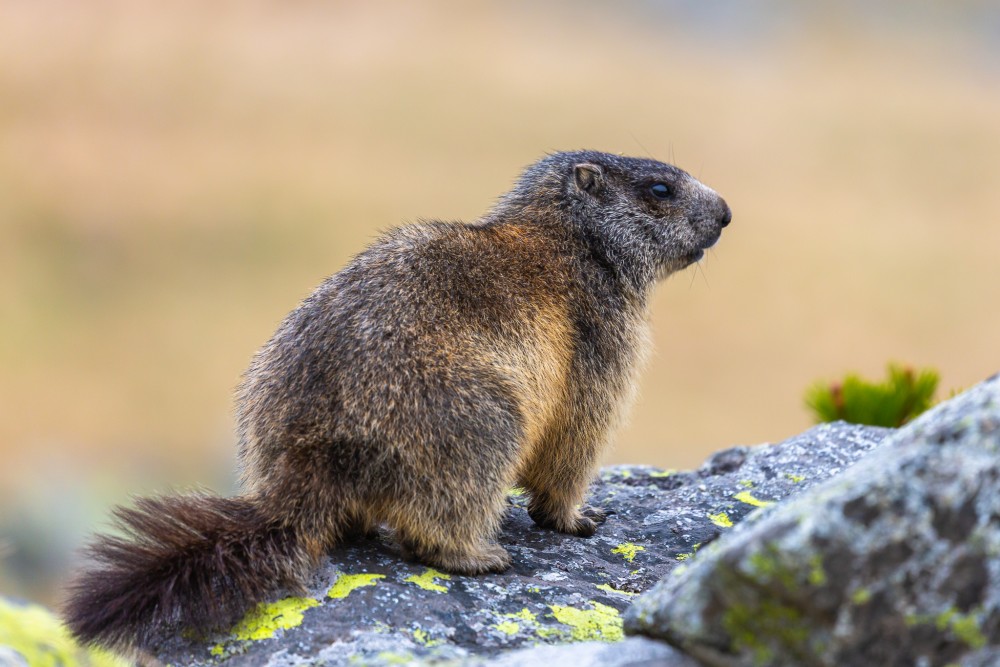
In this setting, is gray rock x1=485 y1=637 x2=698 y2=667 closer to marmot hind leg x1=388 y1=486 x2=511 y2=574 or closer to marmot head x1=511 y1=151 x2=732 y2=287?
marmot hind leg x1=388 y1=486 x2=511 y2=574

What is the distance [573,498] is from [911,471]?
11.7 feet

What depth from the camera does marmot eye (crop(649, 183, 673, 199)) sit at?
790 centimetres

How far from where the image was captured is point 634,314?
747cm

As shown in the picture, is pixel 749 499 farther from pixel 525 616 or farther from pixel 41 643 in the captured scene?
pixel 41 643

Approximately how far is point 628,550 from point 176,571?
298 centimetres

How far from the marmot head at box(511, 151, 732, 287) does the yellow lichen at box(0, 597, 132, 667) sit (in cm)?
424

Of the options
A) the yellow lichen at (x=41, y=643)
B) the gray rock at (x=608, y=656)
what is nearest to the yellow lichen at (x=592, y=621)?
the gray rock at (x=608, y=656)

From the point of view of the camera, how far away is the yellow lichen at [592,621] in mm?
5355

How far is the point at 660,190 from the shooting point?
790 centimetres

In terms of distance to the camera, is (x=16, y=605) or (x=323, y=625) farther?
(x=16, y=605)

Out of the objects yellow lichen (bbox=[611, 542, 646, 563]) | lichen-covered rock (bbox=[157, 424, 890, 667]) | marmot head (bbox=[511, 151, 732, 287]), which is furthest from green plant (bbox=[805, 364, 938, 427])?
yellow lichen (bbox=[611, 542, 646, 563])

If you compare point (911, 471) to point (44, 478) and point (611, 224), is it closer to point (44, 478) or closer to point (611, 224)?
point (611, 224)

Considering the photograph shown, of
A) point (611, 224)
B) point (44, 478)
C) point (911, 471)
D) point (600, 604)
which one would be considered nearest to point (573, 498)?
point (600, 604)

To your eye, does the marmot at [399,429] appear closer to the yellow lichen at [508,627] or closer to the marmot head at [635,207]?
the marmot head at [635,207]
